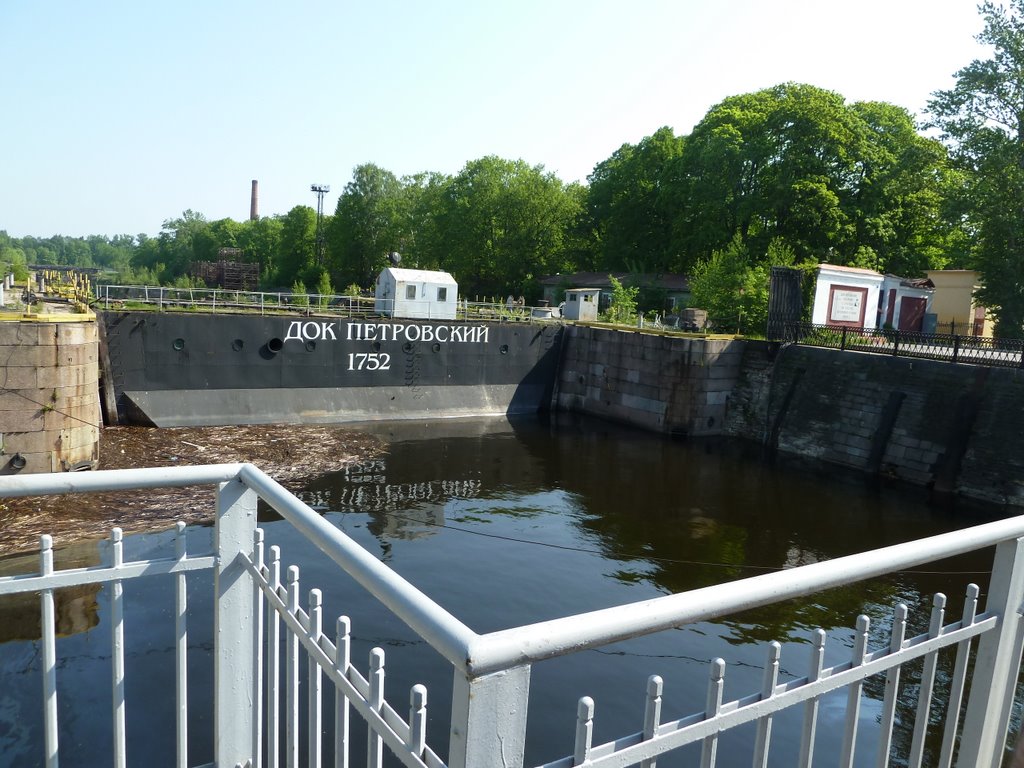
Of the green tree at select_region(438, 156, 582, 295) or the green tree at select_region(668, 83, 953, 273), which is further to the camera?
the green tree at select_region(438, 156, 582, 295)

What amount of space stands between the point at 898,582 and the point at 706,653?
15.9 ft

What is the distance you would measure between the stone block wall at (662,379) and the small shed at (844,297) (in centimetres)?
433

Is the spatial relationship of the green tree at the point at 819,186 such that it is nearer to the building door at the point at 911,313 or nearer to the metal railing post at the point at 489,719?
the building door at the point at 911,313

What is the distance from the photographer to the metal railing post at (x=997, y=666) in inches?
96.0

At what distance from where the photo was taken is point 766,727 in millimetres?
1932

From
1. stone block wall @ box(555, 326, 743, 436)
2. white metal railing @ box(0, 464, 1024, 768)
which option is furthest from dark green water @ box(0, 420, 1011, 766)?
white metal railing @ box(0, 464, 1024, 768)

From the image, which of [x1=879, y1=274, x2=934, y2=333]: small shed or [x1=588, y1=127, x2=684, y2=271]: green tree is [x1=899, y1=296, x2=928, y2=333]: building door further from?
[x1=588, y1=127, x2=684, y2=271]: green tree

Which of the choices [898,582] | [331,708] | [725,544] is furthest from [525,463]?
[331,708]

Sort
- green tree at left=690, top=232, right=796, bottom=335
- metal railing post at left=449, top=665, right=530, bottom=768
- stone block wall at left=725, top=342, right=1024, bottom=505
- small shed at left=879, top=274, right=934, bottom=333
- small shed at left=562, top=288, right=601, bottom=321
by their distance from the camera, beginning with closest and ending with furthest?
1. metal railing post at left=449, top=665, right=530, bottom=768
2. stone block wall at left=725, top=342, right=1024, bottom=505
3. green tree at left=690, top=232, right=796, bottom=335
4. small shed at left=562, top=288, right=601, bottom=321
5. small shed at left=879, top=274, right=934, bottom=333

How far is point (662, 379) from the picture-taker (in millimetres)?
24344

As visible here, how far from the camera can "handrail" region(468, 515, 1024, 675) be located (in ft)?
4.53

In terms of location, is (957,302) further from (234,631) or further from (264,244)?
(264,244)

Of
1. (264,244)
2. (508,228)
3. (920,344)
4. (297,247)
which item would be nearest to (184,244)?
(264,244)

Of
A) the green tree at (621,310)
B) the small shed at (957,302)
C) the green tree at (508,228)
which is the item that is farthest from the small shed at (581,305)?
the green tree at (508,228)
